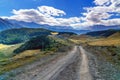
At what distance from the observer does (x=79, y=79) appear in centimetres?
2464

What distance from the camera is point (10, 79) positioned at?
79.4 ft

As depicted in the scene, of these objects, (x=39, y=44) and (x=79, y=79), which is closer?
(x=79, y=79)

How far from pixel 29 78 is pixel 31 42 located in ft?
395

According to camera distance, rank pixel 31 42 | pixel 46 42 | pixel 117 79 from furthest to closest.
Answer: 1. pixel 31 42
2. pixel 46 42
3. pixel 117 79

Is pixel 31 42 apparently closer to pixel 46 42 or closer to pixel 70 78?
pixel 46 42

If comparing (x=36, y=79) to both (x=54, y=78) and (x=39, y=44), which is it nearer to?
(x=54, y=78)

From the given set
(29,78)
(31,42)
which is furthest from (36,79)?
(31,42)

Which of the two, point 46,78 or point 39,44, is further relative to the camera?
point 39,44

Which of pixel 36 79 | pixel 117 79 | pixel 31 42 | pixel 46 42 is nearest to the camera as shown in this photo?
pixel 36 79

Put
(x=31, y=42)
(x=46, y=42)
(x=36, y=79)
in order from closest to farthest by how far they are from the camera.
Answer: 1. (x=36, y=79)
2. (x=46, y=42)
3. (x=31, y=42)

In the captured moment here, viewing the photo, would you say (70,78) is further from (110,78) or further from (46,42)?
(46,42)

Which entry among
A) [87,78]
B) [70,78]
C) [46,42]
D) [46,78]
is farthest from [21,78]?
[46,42]

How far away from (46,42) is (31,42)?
78.4 ft

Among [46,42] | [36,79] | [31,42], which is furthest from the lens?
[31,42]
